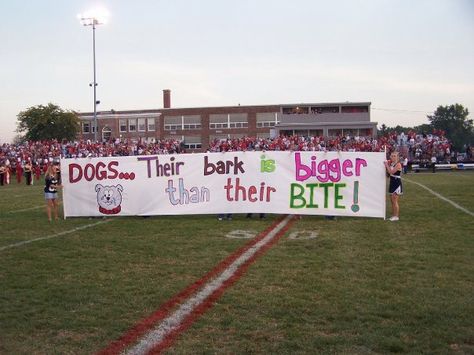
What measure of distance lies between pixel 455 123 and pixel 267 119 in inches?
2067

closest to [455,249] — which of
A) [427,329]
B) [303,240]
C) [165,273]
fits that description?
[303,240]

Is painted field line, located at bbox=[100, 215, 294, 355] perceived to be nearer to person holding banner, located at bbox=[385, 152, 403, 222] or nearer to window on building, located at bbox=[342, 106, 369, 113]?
person holding banner, located at bbox=[385, 152, 403, 222]

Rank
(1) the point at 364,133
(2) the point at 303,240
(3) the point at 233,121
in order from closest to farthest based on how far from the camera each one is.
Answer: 1. (2) the point at 303,240
2. (1) the point at 364,133
3. (3) the point at 233,121

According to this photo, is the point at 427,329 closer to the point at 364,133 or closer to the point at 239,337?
→ the point at 239,337

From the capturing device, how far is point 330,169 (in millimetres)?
11008

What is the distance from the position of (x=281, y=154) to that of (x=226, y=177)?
1.30m

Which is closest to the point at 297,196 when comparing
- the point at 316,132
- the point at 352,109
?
the point at 316,132

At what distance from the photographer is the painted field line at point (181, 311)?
414 centimetres

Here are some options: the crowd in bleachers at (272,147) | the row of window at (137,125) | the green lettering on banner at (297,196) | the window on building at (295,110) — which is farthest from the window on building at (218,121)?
the green lettering on banner at (297,196)

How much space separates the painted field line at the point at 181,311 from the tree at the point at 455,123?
10127cm

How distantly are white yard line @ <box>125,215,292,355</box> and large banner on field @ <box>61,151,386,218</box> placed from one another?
3.66m

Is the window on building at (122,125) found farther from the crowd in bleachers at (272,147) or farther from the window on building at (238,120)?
the crowd in bleachers at (272,147)

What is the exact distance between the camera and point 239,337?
14.0 ft

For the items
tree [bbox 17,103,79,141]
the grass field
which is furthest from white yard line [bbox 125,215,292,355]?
tree [bbox 17,103,79,141]
